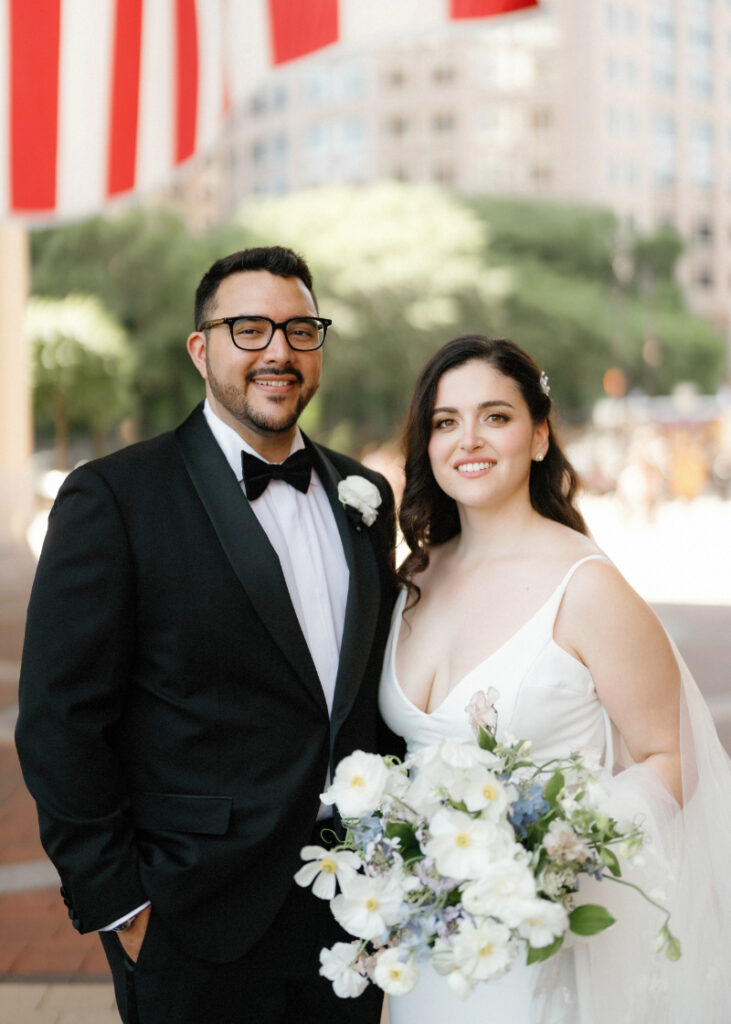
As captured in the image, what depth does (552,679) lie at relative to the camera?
96.8 inches

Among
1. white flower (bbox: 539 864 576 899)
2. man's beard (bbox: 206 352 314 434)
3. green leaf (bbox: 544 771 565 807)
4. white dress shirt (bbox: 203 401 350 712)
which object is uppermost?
man's beard (bbox: 206 352 314 434)

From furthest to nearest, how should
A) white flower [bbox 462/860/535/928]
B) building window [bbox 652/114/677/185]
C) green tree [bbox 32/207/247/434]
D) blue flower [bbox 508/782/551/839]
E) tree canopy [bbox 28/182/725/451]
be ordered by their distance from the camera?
building window [bbox 652/114/677/185]
tree canopy [bbox 28/182/725/451]
green tree [bbox 32/207/247/434]
blue flower [bbox 508/782/551/839]
white flower [bbox 462/860/535/928]

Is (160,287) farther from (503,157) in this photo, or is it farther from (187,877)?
(503,157)

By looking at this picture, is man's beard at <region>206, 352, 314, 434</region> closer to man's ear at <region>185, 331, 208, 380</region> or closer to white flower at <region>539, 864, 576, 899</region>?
man's ear at <region>185, 331, 208, 380</region>

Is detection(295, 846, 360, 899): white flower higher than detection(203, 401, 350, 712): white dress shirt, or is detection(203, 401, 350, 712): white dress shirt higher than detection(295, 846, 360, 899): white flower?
detection(203, 401, 350, 712): white dress shirt

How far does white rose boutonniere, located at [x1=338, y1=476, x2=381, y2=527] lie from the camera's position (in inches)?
101

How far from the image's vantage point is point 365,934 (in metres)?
1.84

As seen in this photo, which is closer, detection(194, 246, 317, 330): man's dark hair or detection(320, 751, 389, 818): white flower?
detection(320, 751, 389, 818): white flower

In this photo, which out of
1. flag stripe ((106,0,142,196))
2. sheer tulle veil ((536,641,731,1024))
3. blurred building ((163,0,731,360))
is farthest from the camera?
blurred building ((163,0,731,360))

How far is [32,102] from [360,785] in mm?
2335

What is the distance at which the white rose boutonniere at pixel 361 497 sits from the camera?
8.41ft

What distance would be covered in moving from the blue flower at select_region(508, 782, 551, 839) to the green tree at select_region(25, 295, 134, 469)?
921 inches

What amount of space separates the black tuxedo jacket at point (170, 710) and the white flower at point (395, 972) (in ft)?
1.81

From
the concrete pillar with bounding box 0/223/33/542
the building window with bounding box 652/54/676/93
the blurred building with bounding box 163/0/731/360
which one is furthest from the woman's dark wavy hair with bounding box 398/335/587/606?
the building window with bounding box 652/54/676/93
